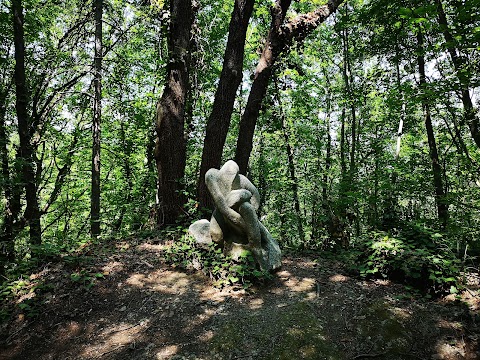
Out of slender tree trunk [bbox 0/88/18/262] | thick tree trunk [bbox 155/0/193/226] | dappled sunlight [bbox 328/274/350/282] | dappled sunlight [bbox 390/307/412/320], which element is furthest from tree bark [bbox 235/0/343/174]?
slender tree trunk [bbox 0/88/18/262]

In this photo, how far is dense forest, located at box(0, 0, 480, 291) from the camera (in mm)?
4863

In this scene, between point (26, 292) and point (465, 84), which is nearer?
point (26, 292)

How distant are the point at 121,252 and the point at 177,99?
3419mm

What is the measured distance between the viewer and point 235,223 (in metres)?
4.80

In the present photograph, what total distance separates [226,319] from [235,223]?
4.67 feet

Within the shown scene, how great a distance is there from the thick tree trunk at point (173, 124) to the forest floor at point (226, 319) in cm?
194

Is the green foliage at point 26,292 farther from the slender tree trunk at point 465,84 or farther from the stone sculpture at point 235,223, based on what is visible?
the slender tree trunk at point 465,84

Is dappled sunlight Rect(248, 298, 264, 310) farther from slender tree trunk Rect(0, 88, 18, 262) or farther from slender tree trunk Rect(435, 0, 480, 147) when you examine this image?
slender tree trunk Rect(435, 0, 480, 147)

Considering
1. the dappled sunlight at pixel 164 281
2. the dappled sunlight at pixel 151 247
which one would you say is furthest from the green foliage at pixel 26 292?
the dappled sunlight at pixel 151 247

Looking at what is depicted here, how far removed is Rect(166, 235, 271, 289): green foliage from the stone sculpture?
0.37 feet

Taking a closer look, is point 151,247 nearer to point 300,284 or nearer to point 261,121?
point 300,284

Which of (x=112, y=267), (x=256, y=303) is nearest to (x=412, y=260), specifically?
(x=256, y=303)

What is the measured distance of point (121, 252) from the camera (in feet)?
18.6

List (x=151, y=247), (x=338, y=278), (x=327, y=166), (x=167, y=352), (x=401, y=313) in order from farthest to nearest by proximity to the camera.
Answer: (x=327, y=166) → (x=151, y=247) → (x=338, y=278) → (x=401, y=313) → (x=167, y=352)
